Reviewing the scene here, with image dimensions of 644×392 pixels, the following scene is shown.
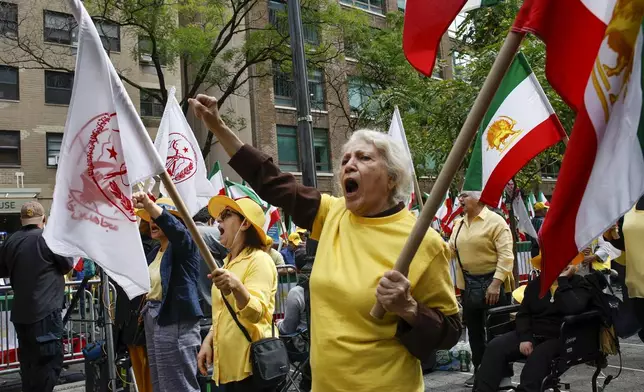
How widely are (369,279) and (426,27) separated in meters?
1.04

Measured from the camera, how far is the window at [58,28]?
25859 mm

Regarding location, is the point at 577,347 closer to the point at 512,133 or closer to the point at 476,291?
the point at 476,291

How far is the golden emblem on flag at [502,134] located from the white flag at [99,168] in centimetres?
295

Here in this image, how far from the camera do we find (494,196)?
4.57m

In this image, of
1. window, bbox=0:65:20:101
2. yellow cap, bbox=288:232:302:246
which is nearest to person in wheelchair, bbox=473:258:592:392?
yellow cap, bbox=288:232:302:246

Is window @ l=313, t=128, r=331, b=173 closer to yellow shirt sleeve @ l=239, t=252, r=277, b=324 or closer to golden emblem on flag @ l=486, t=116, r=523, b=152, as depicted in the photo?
golden emblem on flag @ l=486, t=116, r=523, b=152

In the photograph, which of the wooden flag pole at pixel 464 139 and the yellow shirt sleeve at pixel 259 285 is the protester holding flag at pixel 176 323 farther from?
the wooden flag pole at pixel 464 139

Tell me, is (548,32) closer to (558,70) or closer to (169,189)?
(558,70)

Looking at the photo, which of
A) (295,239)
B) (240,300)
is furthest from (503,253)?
(295,239)

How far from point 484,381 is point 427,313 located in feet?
11.1

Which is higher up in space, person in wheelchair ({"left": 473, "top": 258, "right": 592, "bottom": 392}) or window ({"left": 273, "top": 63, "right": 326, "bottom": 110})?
window ({"left": 273, "top": 63, "right": 326, "bottom": 110})

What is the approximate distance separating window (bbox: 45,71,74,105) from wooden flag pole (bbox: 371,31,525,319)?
2773cm

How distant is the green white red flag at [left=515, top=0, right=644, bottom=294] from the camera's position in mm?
1826

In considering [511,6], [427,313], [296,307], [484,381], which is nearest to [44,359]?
[296,307]
